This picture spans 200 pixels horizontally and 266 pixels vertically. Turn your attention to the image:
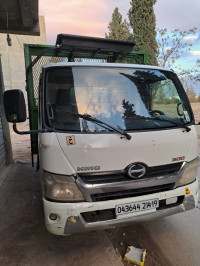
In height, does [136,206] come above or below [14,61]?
below

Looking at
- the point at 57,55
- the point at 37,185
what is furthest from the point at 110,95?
the point at 37,185

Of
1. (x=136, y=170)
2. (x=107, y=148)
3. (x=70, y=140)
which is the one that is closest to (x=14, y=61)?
(x=70, y=140)

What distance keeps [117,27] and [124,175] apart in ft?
72.1

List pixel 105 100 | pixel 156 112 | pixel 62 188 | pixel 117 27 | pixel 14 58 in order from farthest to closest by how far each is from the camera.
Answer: pixel 117 27, pixel 14 58, pixel 156 112, pixel 105 100, pixel 62 188

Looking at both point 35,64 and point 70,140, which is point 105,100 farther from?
point 35,64

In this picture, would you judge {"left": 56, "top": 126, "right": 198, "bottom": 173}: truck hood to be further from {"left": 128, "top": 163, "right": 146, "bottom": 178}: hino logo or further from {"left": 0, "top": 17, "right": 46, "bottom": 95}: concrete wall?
{"left": 0, "top": 17, "right": 46, "bottom": 95}: concrete wall

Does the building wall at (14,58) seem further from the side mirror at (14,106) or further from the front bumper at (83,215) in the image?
the front bumper at (83,215)

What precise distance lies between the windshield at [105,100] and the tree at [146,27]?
11.1 meters

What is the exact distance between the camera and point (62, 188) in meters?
1.97

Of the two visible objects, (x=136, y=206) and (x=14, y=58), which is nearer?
(x=136, y=206)

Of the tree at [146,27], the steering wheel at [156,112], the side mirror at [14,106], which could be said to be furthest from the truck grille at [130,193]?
the tree at [146,27]

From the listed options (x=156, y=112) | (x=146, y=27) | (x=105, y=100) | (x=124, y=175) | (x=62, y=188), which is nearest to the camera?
(x=62, y=188)

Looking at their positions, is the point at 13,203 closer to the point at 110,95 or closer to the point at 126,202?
the point at 126,202

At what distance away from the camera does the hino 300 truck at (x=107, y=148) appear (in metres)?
1.98
